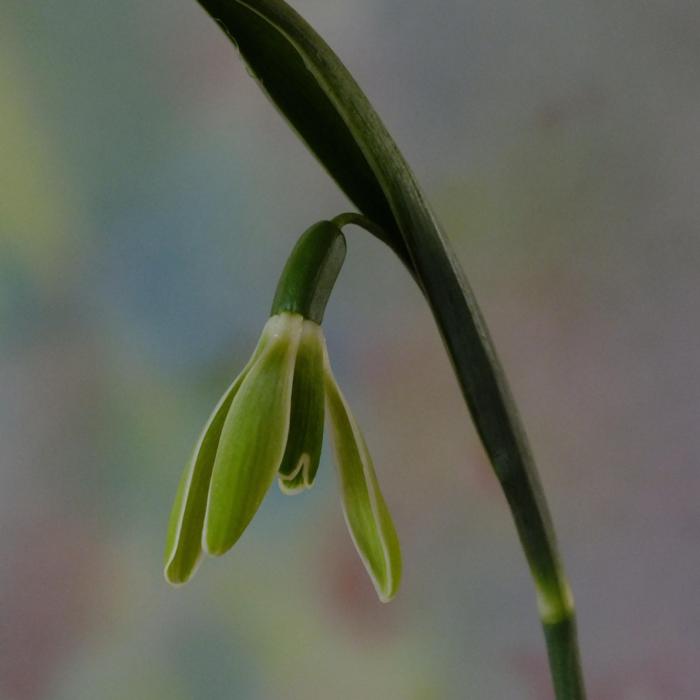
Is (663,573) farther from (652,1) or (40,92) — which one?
(40,92)

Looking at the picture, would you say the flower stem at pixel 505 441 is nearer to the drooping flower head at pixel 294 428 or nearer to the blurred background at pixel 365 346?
the drooping flower head at pixel 294 428

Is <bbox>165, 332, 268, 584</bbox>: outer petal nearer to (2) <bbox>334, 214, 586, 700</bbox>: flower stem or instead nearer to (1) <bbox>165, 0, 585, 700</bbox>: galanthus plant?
(1) <bbox>165, 0, 585, 700</bbox>: galanthus plant

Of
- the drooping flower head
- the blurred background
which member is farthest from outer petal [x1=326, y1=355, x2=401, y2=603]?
the blurred background

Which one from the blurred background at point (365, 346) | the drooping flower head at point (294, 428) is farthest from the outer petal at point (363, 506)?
the blurred background at point (365, 346)

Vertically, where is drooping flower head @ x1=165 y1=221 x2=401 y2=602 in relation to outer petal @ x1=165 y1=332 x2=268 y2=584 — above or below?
above

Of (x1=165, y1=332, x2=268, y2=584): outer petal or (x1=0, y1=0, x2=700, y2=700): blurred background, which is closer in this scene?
(x1=165, y1=332, x2=268, y2=584): outer petal

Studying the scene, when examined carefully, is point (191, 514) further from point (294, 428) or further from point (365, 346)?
point (365, 346)
